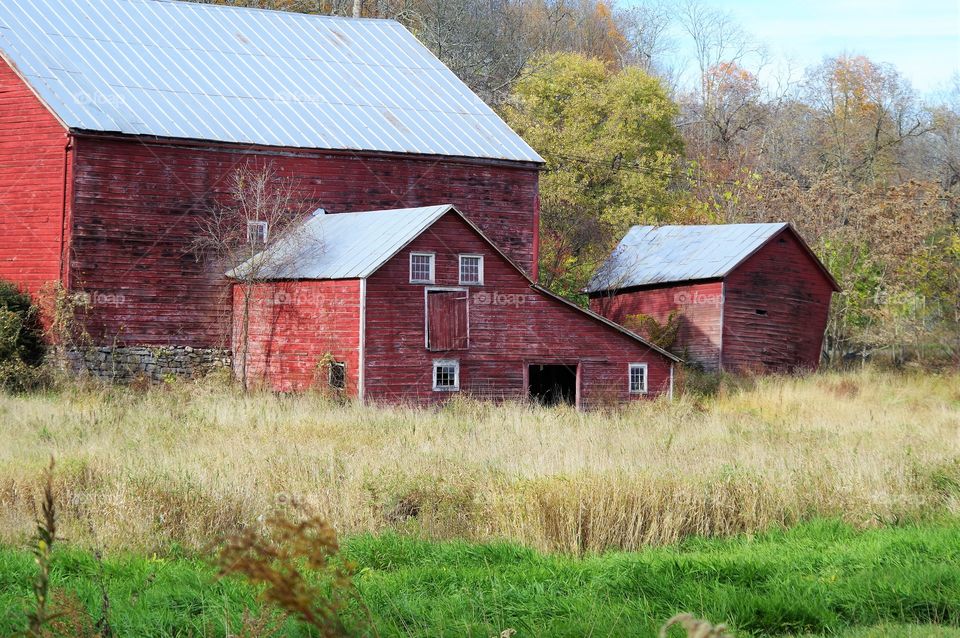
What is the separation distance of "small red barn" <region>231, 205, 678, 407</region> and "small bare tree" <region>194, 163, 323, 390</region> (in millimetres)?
77

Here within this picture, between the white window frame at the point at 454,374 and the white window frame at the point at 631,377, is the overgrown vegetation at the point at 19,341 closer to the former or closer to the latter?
the white window frame at the point at 454,374

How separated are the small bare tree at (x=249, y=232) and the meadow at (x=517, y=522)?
952 centimetres

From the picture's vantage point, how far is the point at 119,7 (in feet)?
97.8

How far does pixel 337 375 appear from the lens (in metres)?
24.2

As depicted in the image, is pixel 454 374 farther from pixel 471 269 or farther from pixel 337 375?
pixel 337 375

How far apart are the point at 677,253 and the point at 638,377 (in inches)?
303

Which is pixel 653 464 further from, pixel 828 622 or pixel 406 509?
pixel 828 622

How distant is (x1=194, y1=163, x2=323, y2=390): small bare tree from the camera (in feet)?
85.0

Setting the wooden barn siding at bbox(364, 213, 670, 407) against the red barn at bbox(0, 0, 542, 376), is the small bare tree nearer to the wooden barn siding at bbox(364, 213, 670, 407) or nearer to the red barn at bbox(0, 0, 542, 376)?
the red barn at bbox(0, 0, 542, 376)

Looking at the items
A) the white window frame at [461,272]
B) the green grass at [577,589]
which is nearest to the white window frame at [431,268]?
the white window frame at [461,272]

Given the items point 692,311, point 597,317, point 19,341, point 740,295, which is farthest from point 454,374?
point 740,295

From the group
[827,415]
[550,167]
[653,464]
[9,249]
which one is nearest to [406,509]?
[653,464]

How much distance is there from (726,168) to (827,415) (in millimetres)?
33083

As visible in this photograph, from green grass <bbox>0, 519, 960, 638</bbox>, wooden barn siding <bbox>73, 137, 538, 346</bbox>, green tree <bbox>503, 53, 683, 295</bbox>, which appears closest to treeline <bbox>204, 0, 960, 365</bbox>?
green tree <bbox>503, 53, 683, 295</bbox>
